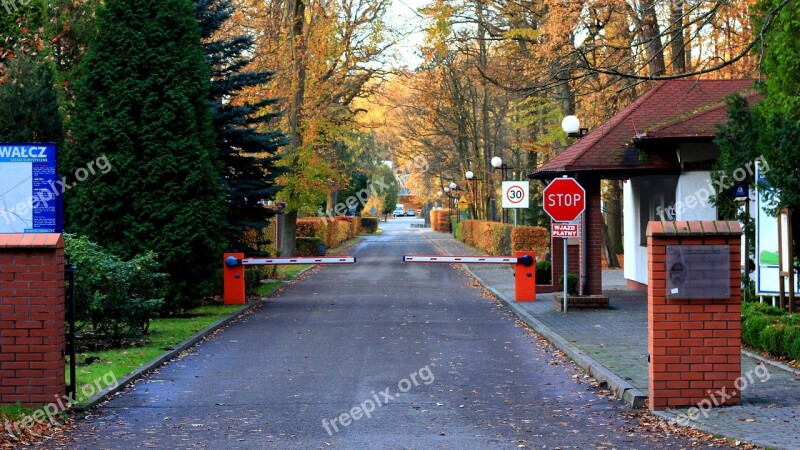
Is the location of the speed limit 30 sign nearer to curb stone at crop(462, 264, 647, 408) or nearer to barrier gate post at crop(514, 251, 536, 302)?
barrier gate post at crop(514, 251, 536, 302)

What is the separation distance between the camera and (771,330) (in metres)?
13.2

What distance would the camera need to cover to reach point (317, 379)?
12312 mm

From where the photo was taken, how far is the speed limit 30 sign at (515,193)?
1193 inches

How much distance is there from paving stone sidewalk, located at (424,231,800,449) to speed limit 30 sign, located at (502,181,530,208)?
6.58 meters

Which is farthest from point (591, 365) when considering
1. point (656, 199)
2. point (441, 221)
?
point (441, 221)

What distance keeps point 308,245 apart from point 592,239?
26818 millimetres

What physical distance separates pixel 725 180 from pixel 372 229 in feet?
262

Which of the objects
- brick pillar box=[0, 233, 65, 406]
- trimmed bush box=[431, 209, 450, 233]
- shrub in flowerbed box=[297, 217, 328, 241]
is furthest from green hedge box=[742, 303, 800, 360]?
trimmed bush box=[431, 209, 450, 233]

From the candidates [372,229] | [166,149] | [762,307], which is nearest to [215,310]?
[166,149]

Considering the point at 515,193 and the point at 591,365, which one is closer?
the point at 591,365

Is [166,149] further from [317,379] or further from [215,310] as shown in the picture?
[317,379]

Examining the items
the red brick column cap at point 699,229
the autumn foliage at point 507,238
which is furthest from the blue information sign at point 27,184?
the autumn foliage at point 507,238

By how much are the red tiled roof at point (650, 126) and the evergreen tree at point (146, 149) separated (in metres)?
7.75

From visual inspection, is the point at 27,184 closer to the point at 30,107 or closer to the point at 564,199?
the point at 30,107
